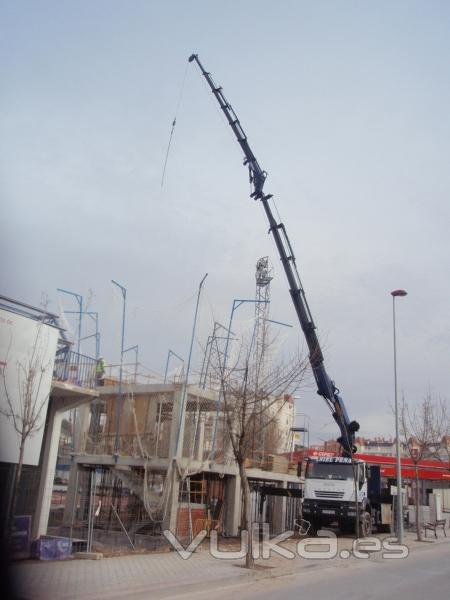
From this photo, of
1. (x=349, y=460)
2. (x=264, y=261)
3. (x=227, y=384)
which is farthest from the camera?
(x=264, y=261)

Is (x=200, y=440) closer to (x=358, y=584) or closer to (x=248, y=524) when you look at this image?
(x=248, y=524)

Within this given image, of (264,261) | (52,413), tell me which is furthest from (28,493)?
(264,261)

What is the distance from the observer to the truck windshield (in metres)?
22.7

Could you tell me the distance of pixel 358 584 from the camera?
11.6 metres

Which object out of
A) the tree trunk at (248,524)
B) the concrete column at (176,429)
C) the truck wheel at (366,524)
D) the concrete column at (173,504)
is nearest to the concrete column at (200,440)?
the concrete column at (176,429)

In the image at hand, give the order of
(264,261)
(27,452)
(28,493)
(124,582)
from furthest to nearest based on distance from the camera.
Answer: (264,261), (28,493), (27,452), (124,582)

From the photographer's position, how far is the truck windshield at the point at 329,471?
22.7 m

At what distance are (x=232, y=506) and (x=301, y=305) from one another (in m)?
8.15

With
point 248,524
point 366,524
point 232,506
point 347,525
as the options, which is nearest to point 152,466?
point 232,506

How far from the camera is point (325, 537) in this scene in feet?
75.6

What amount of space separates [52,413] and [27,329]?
10.5ft

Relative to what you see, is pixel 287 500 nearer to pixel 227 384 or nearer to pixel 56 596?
pixel 227 384

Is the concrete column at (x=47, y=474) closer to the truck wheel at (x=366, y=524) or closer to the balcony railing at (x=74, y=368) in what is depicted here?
the balcony railing at (x=74, y=368)

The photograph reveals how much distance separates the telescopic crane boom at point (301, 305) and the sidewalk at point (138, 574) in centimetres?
905
